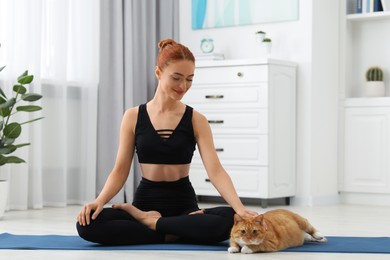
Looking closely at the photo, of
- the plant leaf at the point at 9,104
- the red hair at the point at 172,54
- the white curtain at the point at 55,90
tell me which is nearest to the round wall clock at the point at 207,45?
the white curtain at the point at 55,90

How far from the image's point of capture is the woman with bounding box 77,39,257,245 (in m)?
2.79

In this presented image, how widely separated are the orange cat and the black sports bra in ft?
1.36

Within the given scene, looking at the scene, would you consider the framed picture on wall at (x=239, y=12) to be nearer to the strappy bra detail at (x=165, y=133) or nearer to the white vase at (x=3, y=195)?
the white vase at (x=3, y=195)

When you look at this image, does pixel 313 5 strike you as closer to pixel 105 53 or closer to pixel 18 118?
pixel 105 53

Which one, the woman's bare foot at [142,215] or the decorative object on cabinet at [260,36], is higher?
the decorative object on cabinet at [260,36]

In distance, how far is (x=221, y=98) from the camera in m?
5.11

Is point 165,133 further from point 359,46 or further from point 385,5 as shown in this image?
point 359,46

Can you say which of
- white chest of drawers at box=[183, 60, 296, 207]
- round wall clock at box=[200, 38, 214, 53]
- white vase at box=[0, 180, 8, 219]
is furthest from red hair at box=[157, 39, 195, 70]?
round wall clock at box=[200, 38, 214, 53]

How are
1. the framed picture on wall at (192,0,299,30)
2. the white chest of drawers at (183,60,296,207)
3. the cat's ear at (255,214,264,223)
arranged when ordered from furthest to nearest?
the framed picture on wall at (192,0,299,30) → the white chest of drawers at (183,60,296,207) → the cat's ear at (255,214,264,223)

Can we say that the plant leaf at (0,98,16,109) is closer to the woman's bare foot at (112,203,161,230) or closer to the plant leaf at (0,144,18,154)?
the plant leaf at (0,144,18,154)

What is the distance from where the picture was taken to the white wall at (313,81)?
5.18 metres

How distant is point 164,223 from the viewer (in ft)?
9.29

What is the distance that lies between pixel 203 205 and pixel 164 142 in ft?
7.48

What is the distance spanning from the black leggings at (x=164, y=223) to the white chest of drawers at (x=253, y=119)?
207cm
